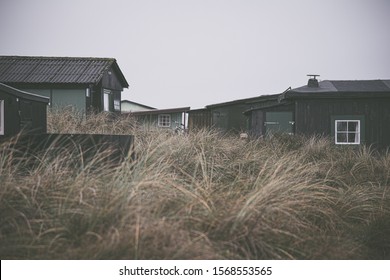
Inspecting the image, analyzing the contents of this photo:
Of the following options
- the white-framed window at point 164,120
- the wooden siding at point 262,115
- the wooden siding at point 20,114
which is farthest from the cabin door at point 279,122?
the white-framed window at point 164,120

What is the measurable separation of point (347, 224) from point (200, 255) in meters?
2.10

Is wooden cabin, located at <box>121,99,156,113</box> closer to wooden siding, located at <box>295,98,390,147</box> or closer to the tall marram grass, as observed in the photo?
wooden siding, located at <box>295,98,390,147</box>

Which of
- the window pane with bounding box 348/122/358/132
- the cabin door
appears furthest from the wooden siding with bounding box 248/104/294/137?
the window pane with bounding box 348/122/358/132

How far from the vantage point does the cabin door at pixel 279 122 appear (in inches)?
538

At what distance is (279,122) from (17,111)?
337 inches

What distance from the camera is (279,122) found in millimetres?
13773

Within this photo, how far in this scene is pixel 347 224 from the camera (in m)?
4.12

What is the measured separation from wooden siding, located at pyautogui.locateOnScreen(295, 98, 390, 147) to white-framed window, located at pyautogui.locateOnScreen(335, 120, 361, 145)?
25cm

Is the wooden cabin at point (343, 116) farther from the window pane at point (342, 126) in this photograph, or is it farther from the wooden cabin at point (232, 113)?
the wooden cabin at point (232, 113)

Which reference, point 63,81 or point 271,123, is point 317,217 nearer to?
point 271,123

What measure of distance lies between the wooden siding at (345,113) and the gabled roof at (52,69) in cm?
1024

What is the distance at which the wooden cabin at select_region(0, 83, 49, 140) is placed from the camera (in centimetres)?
773

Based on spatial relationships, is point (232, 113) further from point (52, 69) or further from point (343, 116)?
point (343, 116)
